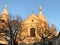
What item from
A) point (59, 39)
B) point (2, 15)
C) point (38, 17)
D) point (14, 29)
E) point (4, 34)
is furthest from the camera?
point (2, 15)

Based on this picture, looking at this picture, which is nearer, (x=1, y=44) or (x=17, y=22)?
(x=17, y=22)

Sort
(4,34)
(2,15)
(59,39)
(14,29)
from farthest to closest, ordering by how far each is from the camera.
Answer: (2,15)
(4,34)
(14,29)
(59,39)

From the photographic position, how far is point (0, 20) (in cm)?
6156

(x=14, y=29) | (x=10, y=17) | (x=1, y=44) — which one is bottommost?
(x=1, y=44)

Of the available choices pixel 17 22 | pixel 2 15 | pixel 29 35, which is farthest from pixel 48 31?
pixel 2 15

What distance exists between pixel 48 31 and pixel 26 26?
→ 1188 cm

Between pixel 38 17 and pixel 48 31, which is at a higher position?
pixel 38 17

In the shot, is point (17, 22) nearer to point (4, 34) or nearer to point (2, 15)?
point (4, 34)

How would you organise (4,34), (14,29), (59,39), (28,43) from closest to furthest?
(59,39), (14,29), (4,34), (28,43)

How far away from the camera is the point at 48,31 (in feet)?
151

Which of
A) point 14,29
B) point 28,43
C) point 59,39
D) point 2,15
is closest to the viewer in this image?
Answer: point 59,39

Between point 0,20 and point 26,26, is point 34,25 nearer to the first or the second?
point 26,26

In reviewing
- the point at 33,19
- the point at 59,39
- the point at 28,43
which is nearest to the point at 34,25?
the point at 33,19

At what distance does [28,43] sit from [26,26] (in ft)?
16.5
